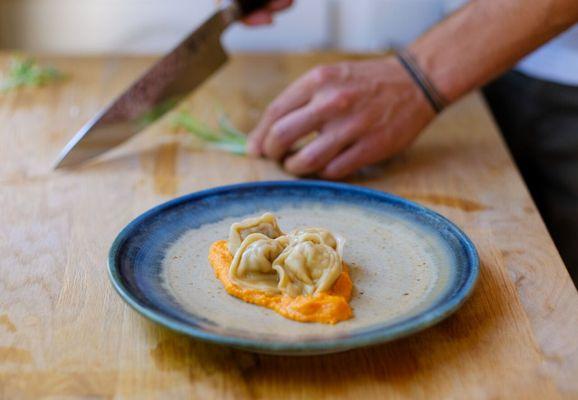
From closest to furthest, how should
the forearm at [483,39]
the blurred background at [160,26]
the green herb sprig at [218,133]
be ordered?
the forearm at [483,39] < the green herb sprig at [218,133] < the blurred background at [160,26]

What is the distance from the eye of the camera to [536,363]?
1.06 m

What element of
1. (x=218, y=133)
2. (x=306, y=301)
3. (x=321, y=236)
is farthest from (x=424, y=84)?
(x=306, y=301)

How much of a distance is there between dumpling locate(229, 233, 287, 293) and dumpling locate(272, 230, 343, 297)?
13 mm

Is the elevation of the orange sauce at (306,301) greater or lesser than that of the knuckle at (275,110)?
greater

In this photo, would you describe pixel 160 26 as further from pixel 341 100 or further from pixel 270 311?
pixel 270 311

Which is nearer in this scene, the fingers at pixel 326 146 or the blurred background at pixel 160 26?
the fingers at pixel 326 146

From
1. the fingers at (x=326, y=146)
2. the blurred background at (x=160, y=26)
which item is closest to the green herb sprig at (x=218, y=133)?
the fingers at (x=326, y=146)

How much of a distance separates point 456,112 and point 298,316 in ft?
3.41

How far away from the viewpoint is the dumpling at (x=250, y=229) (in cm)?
123

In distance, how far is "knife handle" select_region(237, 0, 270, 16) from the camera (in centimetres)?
184

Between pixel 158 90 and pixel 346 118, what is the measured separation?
1.31ft

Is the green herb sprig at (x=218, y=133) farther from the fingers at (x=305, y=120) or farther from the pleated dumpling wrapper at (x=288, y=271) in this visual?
the pleated dumpling wrapper at (x=288, y=271)

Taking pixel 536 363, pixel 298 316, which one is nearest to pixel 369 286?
pixel 298 316

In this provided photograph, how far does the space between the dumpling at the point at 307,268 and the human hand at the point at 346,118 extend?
46 cm
